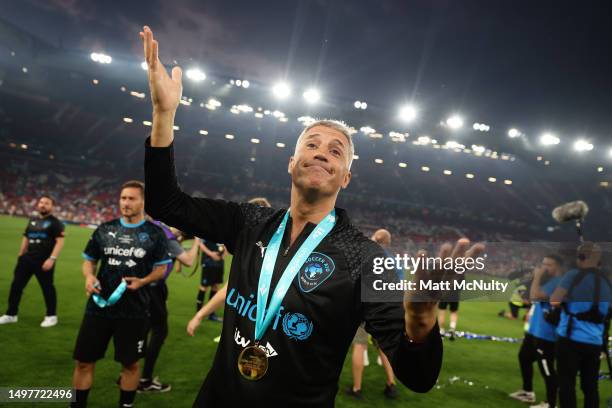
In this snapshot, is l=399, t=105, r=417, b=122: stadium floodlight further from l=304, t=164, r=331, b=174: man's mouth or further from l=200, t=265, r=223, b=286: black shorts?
l=304, t=164, r=331, b=174: man's mouth

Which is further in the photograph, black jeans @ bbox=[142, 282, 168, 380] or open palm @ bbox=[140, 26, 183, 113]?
black jeans @ bbox=[142, 282, 168, 380]

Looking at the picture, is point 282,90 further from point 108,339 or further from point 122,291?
point 108,339

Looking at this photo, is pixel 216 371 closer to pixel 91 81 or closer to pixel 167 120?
pixel 167 120

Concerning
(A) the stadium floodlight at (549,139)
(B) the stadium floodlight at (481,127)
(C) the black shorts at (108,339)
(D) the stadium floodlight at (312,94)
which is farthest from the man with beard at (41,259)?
(A) the stadium floodlight at (549,139)

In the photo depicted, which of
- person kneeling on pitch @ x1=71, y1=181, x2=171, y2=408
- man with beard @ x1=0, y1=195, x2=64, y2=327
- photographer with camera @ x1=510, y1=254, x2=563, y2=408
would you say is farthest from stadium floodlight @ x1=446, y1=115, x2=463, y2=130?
person kneeling on pitch @ x1=71, y1=181, x2=171, y2=408

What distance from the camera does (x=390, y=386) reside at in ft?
18.7

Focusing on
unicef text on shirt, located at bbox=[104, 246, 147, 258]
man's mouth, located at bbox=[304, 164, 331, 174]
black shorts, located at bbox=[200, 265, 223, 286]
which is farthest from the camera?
black shorts, located at bbox=[200, 265, 223, 286]

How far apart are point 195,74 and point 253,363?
30.8 meters

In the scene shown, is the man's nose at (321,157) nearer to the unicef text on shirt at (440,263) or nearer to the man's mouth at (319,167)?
the man's mouth at (319,167)

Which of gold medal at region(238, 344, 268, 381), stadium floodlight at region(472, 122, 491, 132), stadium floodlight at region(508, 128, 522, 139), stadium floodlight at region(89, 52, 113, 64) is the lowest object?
gold medal at region(238, 344, 268, 381)

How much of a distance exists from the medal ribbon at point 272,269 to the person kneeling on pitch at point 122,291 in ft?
9.50

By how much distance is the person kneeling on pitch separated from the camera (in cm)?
388

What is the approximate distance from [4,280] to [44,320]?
4.57 m

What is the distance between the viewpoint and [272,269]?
184 cm
